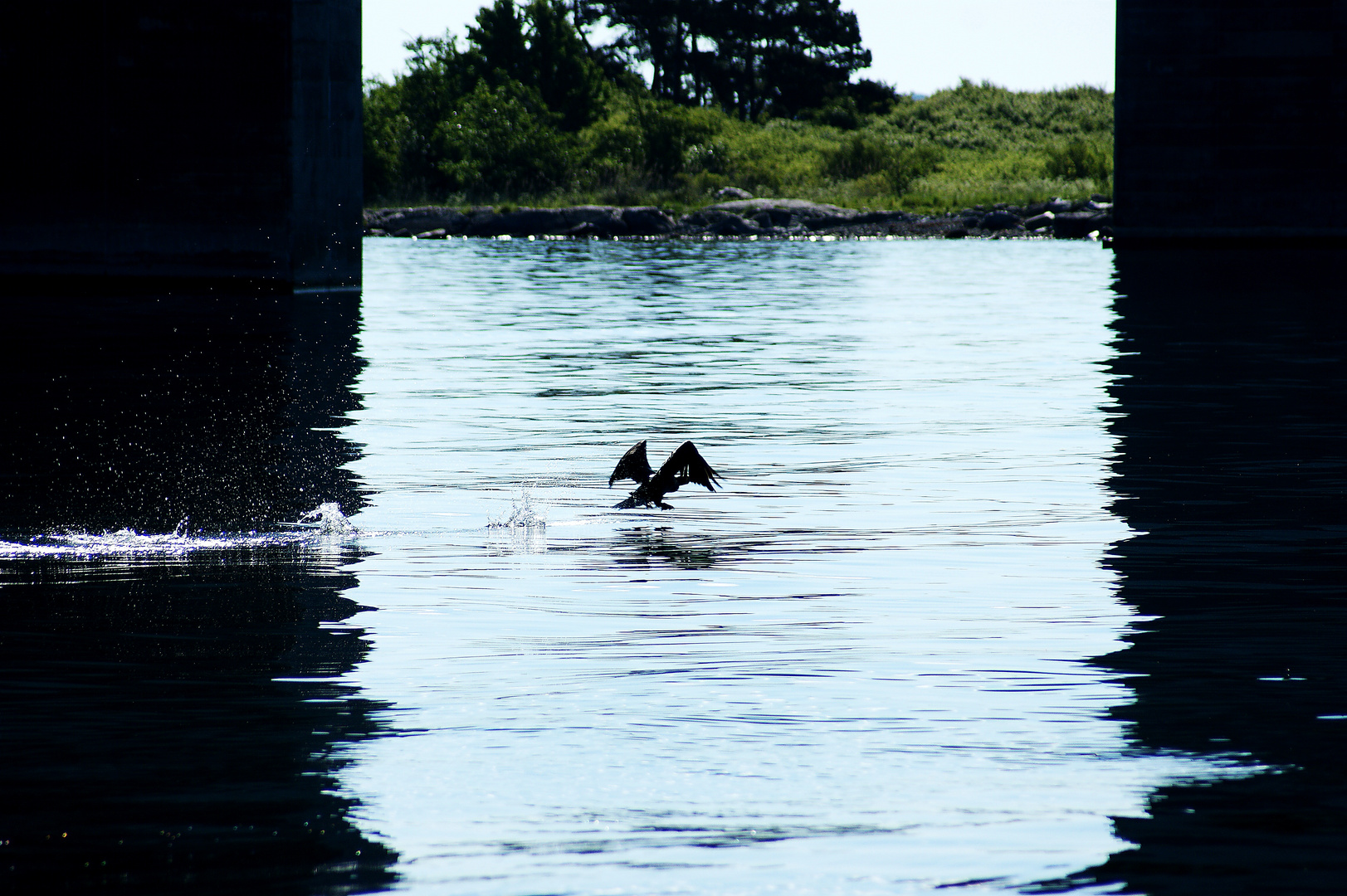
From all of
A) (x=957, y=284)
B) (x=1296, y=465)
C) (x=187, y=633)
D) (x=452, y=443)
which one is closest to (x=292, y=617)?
(x=187, y=633)

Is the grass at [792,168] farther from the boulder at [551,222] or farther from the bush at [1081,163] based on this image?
the boulder at [551,222]

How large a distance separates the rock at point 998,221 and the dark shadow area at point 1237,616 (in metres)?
51.6

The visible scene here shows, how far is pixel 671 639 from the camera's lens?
7.13m

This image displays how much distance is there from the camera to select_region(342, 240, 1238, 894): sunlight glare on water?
16.0ft

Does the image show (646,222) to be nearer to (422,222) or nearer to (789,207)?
(789,207)

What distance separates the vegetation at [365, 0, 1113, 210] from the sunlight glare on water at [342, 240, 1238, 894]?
6443 cm

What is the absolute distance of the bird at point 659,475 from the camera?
10.1 meters

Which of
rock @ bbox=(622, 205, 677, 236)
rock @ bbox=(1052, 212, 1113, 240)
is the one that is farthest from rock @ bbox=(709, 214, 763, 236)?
rock @ bbox=(1052, 212, 1113, 240)

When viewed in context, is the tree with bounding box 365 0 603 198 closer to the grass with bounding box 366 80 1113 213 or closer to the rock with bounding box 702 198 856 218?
the grass with bounding box 366 80 1113 213

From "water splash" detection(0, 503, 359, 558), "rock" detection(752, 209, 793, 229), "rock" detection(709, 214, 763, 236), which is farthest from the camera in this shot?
"rock" detection(752, 209, 793, 229)

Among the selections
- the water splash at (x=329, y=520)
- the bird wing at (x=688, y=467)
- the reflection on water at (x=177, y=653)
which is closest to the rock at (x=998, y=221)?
the reflection on water at (x=177, y=653)

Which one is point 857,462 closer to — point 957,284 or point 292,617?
point 292,617

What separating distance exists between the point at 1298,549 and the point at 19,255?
2513 cm

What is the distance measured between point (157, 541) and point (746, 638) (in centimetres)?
371
